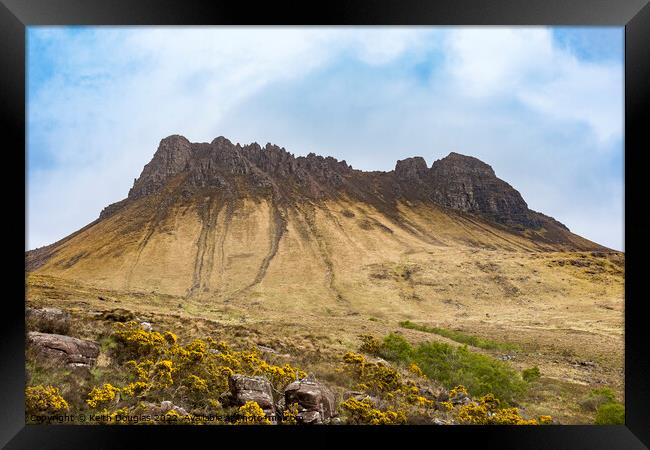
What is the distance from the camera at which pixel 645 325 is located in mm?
3520

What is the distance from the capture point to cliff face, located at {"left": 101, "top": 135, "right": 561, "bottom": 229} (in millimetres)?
66250

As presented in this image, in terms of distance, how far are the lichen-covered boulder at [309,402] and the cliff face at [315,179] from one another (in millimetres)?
59204

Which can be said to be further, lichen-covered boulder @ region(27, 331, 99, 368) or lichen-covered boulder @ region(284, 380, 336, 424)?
lichen-covered boulder @ region(27, 331, 99, 368)

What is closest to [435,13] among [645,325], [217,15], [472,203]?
[217,15]

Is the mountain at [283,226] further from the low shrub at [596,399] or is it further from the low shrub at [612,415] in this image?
the low shrub at [612,415]

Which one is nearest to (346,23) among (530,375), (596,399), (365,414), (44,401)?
(365,414)

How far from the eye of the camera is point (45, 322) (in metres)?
5.40

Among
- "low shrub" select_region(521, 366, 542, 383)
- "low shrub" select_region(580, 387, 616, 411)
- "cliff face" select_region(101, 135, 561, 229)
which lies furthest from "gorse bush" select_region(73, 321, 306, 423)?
"cliff face" select_region(101, 135, 561, 229)

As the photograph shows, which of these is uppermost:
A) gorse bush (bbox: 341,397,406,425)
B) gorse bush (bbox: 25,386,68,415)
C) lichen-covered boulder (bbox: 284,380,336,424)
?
gorse bush (bbox: 25,386,68,415)

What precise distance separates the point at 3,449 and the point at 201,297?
107 ft

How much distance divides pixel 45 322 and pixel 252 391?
2988 mm

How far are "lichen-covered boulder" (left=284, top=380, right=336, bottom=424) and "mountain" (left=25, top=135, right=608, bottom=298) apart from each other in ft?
99.0

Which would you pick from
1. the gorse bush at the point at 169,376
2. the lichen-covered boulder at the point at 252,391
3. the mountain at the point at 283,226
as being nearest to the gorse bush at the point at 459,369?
the gorse bush at the point at 169,376

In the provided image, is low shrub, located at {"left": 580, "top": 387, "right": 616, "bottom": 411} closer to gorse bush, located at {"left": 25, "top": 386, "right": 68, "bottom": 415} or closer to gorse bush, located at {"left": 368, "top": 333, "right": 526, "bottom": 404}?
gorse bush, located at {"left": 368, "top": 333, "right": 526, "bottom": 404}
